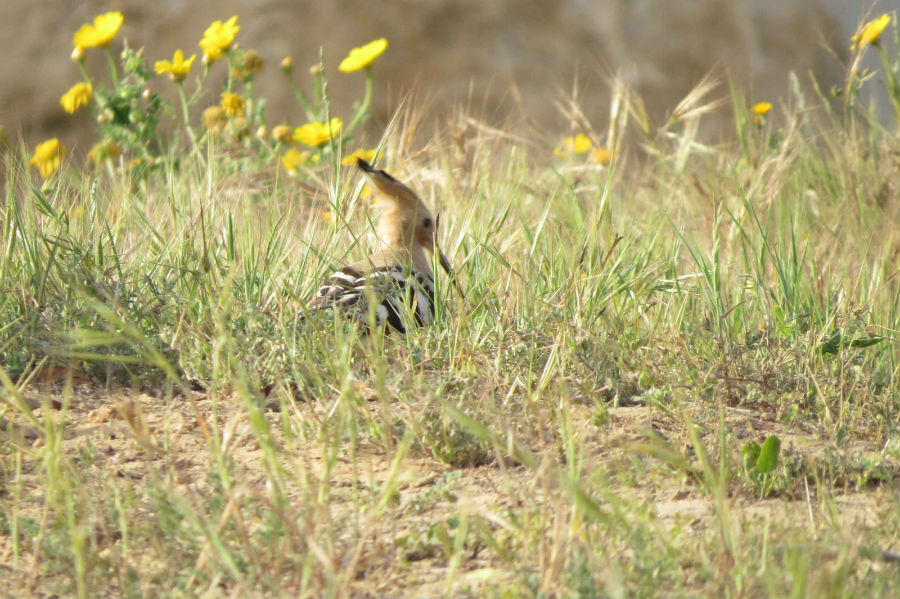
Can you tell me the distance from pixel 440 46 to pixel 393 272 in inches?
198

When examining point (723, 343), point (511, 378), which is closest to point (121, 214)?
point (511, 378)

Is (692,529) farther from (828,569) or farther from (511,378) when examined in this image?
(511,378)

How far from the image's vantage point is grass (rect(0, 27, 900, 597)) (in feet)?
6.59

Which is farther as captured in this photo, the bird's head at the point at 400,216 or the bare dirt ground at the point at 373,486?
the bird's head at the point at 400,216

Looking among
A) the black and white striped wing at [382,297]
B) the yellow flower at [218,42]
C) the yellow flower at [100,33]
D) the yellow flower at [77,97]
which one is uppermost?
the yellow flower at [100,33]

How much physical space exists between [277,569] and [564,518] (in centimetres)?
53

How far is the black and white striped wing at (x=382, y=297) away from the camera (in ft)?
10.3

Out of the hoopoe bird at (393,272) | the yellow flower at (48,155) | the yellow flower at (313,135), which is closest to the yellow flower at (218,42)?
the yellow flower at (313,135)

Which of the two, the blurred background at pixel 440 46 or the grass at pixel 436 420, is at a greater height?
the blurred background at pixel 440 46

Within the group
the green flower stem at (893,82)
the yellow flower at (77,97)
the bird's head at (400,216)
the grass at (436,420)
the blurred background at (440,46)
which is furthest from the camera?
the blurred background at (440,46)

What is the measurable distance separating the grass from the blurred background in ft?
13.2

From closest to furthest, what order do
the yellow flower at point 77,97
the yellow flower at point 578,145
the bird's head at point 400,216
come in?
the bird's head at point 400,216 → the yellow flower at point 77,97 → the yellow flower at point 578,145

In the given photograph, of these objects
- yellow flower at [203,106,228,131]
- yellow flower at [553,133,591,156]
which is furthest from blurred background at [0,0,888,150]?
yellow flower at [203,106,228,131]

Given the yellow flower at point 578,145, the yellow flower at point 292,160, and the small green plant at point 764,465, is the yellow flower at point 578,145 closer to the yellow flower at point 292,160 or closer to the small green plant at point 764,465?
the yellow flower at point 292,160
